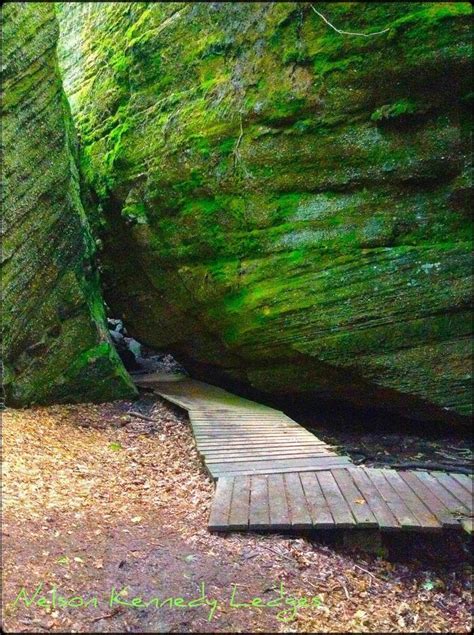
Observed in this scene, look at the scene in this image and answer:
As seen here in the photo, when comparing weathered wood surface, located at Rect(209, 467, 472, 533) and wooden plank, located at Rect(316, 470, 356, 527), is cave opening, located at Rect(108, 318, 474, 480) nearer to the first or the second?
weathered wood surface, located at Rect(209, 467, 472, 533)

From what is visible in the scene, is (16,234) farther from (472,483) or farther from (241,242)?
(472,483)

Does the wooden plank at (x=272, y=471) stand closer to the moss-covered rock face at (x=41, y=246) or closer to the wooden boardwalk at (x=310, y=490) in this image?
the wooden boardwalk at (x=310, y=490)

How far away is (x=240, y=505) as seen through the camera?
4430mm

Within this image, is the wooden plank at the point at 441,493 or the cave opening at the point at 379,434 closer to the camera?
the wooden plank at the point at 441,493

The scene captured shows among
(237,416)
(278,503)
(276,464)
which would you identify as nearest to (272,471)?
(276,464)

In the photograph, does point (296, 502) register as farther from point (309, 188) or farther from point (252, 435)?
point (309, 188)

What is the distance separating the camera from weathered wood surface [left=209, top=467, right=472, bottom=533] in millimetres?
4113

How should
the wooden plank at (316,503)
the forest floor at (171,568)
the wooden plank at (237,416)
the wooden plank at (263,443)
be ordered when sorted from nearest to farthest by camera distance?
the forest floor at (171,568), the wooden plank at (316,503), the wooden plank at (263,443), the wooden plank at (237,416)

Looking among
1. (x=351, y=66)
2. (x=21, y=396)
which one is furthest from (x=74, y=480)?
(x=351, y=66)

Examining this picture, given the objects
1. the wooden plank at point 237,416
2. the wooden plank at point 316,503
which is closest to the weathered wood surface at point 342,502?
the wooden plank at point 316,503

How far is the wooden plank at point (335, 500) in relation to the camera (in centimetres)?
411

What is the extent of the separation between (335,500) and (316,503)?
0.20m

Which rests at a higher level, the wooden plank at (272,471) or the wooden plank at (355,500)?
the wooden plank at (272,471)

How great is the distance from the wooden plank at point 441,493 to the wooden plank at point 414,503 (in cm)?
22
